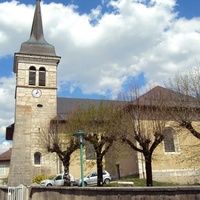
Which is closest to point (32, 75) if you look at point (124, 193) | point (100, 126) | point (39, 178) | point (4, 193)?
point (39, 178)

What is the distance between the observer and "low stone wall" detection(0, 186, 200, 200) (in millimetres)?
6153

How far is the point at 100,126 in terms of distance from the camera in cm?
2081

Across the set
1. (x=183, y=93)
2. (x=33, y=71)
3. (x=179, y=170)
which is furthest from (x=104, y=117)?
(x=33, y=71)

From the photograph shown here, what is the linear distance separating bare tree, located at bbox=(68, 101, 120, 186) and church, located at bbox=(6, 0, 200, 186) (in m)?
5.53

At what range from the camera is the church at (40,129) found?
1030 inches

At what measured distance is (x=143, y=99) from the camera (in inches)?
798

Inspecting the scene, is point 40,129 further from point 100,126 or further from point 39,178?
point 100,126

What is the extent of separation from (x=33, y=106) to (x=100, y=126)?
1364 centimetres

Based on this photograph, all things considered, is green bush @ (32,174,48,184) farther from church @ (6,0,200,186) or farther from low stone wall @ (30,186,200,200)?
low stone wall @ (30,186,200,200)

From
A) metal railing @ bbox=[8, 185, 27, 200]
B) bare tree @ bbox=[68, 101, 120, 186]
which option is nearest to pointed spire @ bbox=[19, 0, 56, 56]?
bare tree @ bbox=[68, 101, 120, 186]

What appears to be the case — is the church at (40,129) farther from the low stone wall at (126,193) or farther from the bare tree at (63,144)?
the low stone wall at (126,193)

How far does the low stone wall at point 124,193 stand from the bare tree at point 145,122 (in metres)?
7.03

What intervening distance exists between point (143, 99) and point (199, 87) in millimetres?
4744

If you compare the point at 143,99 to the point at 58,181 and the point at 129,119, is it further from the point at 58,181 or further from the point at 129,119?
the point at 58,181
